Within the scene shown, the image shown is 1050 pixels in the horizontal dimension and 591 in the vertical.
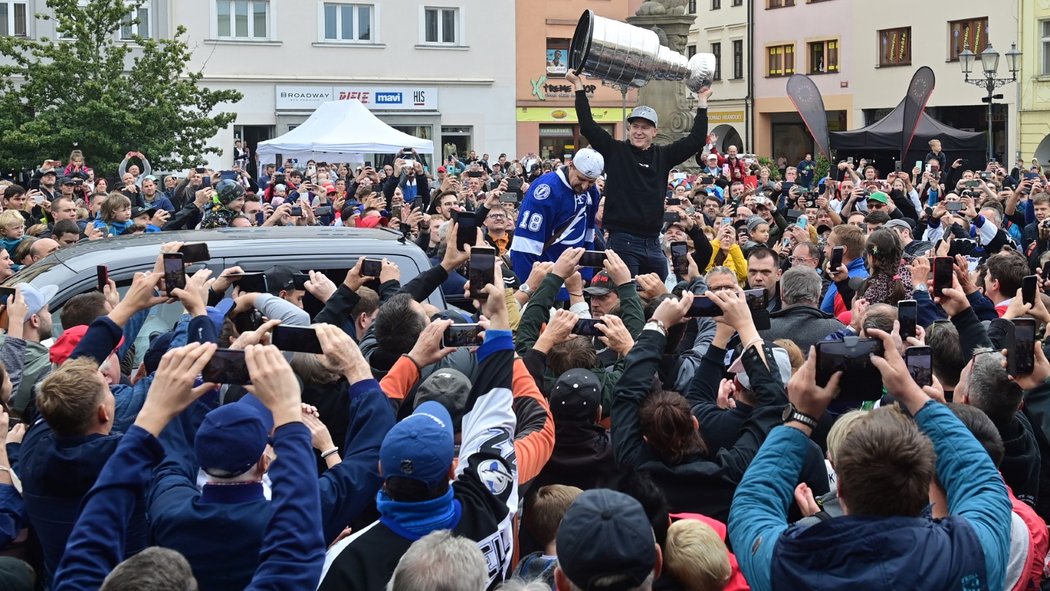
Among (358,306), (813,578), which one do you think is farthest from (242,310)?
(813,578)

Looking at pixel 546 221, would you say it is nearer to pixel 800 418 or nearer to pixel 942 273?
pixel 942 273

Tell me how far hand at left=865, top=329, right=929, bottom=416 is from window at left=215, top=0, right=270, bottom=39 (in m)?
37.5

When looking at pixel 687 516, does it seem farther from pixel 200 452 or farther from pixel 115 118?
pixel 115 118

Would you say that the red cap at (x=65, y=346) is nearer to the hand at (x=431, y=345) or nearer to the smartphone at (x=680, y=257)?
the hand at (x=431, y=345)

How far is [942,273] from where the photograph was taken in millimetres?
5391

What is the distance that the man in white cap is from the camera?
9797mm

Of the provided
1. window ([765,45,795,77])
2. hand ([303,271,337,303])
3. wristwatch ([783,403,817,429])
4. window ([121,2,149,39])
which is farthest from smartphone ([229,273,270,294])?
window ([765,45,795,77])

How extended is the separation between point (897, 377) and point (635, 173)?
652cm

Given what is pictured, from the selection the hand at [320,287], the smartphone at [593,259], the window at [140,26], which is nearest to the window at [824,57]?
the window at [140,26]

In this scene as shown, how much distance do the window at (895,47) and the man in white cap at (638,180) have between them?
35397 mm

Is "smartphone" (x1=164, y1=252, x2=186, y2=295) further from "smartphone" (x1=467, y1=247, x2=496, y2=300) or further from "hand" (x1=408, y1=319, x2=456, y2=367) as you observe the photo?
"smartphone" (x1=467, y1=247, x2=496, y2=300)

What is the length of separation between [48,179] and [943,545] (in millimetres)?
15090

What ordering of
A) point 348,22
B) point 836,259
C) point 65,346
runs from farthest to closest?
point 348,22 < point 836,259 < point 65,346

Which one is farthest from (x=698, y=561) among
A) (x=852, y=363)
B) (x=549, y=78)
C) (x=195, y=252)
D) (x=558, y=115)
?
(x=558, y=115)
